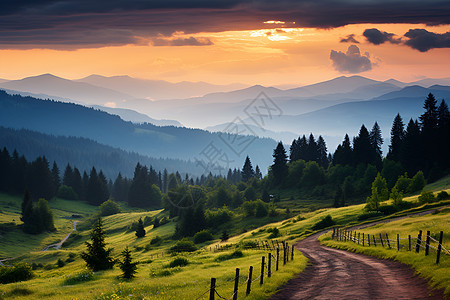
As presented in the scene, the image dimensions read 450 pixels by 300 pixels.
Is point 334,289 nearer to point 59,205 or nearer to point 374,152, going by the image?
point 374,152

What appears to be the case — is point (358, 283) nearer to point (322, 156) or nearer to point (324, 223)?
point (324, 223)

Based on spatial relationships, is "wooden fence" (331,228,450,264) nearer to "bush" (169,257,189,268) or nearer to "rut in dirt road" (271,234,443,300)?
"rut in dirt road" (271,234,443,300)

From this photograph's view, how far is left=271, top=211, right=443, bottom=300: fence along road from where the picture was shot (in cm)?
2150

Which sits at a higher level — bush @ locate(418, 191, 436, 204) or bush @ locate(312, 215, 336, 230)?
bush @ locate(418, 191, 436, 204)

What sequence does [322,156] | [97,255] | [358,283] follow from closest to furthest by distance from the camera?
[358,283] → [97,255] → [322,156]

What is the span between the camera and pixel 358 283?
81.1 feet

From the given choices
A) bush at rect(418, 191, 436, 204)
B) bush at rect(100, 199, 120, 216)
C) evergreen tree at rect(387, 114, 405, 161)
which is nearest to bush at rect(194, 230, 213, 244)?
bush at rect(418, 191, 436, 204)

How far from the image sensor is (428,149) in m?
117

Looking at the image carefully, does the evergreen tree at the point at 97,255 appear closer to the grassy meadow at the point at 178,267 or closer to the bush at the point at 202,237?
the grassy meadow at the point at 178,267

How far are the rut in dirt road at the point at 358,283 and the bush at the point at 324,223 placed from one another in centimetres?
4630

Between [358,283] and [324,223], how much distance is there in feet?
188

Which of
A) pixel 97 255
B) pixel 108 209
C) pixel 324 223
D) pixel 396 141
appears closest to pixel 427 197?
pixel 324 223

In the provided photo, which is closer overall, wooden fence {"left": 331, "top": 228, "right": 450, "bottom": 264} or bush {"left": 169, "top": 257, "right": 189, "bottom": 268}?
wooden fence {"left": 331, "top": 228, "right": 450, "bottom": 264}

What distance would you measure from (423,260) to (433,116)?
11143 centimetres
